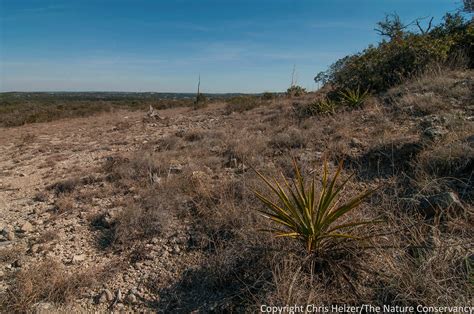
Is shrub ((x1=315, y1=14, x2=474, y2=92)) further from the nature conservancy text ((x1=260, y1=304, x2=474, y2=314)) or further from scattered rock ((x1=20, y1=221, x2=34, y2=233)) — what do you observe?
scattered rock ((x1=20, y1=221, x2=34, y2=233))

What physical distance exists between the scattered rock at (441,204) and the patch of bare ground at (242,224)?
1 cm

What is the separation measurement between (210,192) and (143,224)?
847mm

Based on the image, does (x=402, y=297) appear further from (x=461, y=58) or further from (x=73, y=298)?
(x=461, y=58)

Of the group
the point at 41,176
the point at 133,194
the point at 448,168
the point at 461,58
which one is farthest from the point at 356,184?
the point at 461,58

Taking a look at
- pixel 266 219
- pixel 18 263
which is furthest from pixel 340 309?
pixel 18 263

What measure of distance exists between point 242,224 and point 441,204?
1.70 m

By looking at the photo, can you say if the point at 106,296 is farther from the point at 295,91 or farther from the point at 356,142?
the point at 295,91

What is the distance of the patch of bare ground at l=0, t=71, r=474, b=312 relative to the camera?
1819 mm

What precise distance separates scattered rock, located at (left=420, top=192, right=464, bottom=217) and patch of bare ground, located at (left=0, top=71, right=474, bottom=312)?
0.01 metres

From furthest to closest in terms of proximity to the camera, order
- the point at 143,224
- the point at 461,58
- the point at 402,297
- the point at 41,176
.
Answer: the point at 461,58 → the point at 41,176 → the point at 143,224 → the point at 402,297

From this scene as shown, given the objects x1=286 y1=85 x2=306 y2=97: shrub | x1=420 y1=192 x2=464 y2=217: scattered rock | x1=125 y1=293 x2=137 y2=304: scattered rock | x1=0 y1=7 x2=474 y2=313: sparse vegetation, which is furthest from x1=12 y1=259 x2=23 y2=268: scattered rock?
x1=286 y1=85 x2=306 y2=97: shrub

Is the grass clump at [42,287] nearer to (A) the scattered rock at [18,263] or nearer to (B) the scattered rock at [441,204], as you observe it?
(A) the scattered rock at [18,263]

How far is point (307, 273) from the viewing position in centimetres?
188

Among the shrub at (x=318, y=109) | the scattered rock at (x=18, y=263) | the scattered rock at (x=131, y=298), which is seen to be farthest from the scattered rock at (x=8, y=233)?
the shrub at (x=318, y=109)
